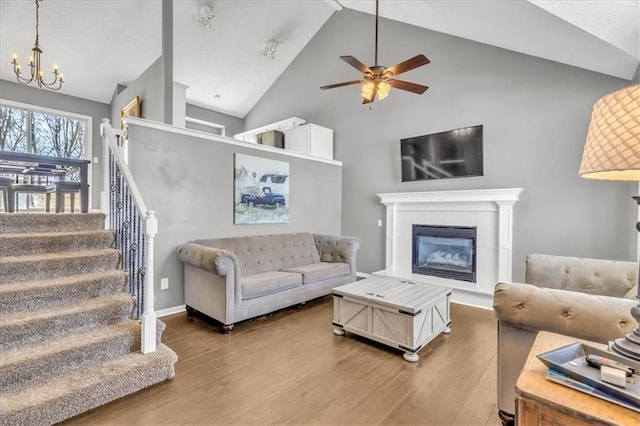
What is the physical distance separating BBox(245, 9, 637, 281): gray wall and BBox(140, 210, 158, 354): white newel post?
3.93 metres

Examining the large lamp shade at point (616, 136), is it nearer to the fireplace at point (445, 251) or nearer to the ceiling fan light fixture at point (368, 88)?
the ceiling fan light fixture at point (368, 88)

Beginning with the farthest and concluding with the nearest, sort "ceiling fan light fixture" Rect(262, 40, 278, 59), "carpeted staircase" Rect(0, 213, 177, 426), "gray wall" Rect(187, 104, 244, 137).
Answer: "gray wall" Rect(187, 104, 244, 137)
"ceiling fan light fixture" Rect(262, 40, 278, 59)
"carpeted staircase" Rect(0, 213, 177, 426)

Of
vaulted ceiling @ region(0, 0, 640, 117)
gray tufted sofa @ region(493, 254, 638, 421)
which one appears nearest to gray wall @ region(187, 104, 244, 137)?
vaulted ceiling @ region(0, 0, 640, 117)

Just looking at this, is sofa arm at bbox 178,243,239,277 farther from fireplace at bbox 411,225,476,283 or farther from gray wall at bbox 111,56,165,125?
fireplace at bbox 411,225,476,283

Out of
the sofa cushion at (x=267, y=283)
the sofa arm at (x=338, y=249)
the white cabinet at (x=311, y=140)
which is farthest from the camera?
the white cabinet at (x=311, y=140)

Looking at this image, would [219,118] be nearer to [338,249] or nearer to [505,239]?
[338,249]

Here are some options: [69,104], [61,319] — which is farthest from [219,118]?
[61,319]

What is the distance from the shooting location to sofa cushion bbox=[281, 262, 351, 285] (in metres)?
4.00

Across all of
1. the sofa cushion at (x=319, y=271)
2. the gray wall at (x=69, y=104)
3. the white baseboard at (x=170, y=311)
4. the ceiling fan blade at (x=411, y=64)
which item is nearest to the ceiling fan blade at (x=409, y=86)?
the ceiling fan blade at (x=411, y=64)

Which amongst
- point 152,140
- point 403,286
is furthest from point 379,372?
point 152,140

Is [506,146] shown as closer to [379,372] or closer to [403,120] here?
[403,120]

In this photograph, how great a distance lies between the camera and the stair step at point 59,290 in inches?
87.1

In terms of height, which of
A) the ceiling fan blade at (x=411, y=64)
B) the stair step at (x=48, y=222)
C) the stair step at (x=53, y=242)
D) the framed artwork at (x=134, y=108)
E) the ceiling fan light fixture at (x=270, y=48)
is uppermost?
the ceiling fan light fixture at (x=270, y=48)

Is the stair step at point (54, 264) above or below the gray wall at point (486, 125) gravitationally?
below
